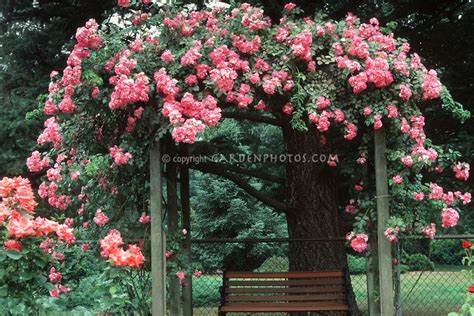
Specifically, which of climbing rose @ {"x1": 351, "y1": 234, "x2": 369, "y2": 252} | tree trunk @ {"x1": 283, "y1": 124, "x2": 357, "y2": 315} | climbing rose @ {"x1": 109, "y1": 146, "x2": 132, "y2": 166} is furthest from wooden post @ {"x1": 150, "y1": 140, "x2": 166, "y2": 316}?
tree trunk @ {"x1": 283, "y1": 124, "x2": 357, "y2": 315}

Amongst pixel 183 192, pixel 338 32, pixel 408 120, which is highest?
pixel 338 32

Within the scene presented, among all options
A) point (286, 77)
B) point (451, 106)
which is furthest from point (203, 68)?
point (451, 106)

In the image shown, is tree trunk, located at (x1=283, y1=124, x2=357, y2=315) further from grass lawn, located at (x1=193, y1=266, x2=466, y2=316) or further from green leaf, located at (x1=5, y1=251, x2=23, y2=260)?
green leaf, located at (x1=5, y1=251, x2=23, y2=260)

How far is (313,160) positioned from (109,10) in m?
2.85

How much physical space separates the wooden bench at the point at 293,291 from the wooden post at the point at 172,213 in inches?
19.0

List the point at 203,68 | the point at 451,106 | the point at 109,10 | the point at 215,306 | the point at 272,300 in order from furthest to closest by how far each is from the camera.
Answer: the point at 215,306 → the point at 109,10 → the point at 272,300 → the point at 451,106 → the point at 203,68

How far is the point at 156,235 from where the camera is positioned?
4148 mm

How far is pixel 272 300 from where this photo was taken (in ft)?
16.8

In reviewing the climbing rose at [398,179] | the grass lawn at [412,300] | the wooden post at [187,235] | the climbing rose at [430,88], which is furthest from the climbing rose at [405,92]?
the grass lawn at [412,300]

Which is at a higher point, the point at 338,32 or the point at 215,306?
the point at 338,32

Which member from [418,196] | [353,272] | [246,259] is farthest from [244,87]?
[353,272]

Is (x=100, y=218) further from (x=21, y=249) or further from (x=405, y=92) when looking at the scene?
(x=405, y=92)

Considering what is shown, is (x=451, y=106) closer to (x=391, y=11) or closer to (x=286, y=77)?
(x=286, y=77)

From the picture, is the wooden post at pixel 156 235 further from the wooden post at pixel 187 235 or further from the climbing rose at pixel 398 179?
the climbing rose at pixel 398 179
